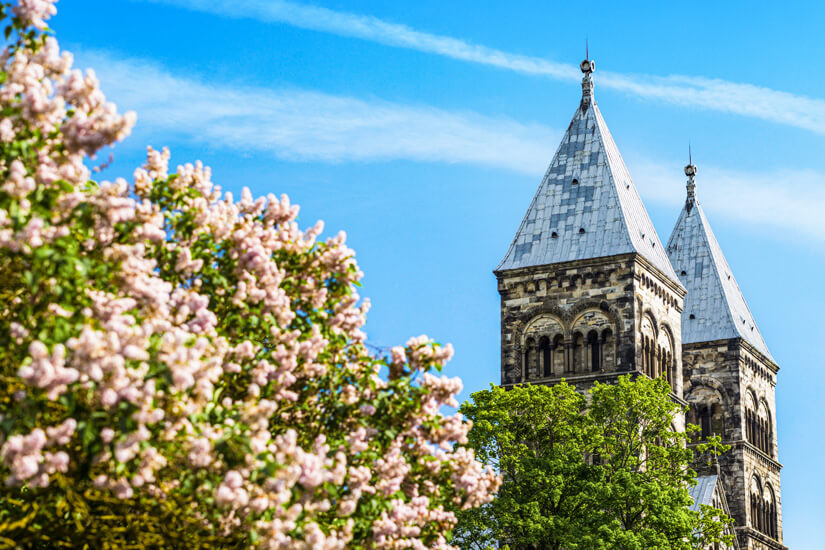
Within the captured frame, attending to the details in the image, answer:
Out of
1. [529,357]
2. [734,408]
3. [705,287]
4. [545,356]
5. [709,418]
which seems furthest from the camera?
[705,287]

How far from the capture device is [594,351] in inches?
2228

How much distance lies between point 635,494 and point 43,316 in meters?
31.0

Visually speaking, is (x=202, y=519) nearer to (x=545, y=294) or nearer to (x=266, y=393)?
(x=266, y=393)

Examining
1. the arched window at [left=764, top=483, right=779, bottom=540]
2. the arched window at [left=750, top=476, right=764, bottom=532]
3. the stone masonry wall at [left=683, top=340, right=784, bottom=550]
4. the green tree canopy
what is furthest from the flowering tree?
the arched window at [left=764, top=483, right=779, bottom=540]

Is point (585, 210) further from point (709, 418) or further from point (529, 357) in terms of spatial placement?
point (709, 418)

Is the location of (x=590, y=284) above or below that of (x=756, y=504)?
above

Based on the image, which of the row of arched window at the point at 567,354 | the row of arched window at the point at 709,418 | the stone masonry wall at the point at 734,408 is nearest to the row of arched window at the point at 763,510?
the stone masonry wall at the point at 734,408

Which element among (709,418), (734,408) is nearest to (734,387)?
(734,408)

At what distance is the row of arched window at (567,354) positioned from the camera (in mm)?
56344

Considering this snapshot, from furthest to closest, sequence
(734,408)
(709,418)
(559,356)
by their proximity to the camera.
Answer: (709,418)
(734,408)
(559,356)

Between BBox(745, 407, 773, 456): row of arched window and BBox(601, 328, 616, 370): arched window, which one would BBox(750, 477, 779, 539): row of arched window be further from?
BBox(601, 328, 616, 370): arched window

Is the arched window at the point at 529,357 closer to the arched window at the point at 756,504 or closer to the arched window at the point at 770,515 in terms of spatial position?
the arched window at the point at 756,504

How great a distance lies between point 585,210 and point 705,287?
18.1 m

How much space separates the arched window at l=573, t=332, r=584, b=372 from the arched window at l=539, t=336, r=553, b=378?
108cm
